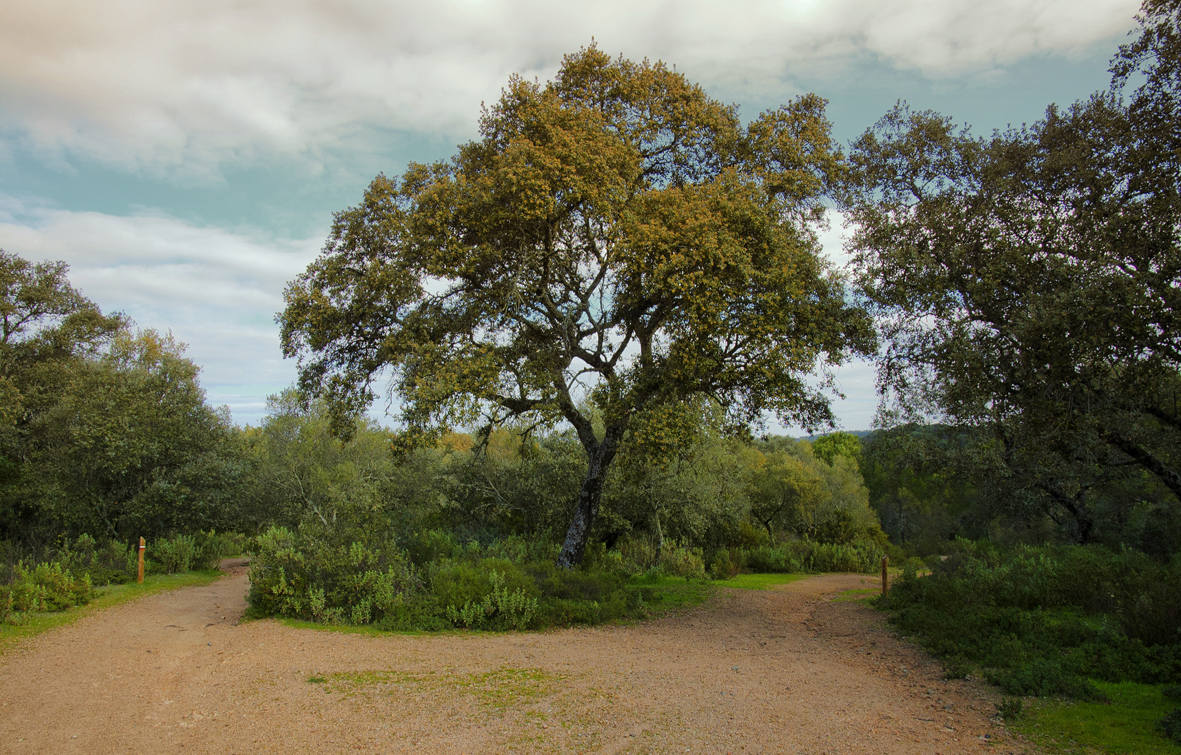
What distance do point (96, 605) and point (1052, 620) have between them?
629 inches

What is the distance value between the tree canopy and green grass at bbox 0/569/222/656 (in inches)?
541

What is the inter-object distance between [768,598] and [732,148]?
10193 millimetres

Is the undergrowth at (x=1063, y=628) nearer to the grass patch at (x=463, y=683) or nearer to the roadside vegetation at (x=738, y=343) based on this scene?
the roadside vegetation at (x=738, y=343)

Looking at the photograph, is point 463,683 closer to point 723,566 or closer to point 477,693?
point 477,693

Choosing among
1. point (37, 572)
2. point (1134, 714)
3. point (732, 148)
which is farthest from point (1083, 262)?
point (37, 572)

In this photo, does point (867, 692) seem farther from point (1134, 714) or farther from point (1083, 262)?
point (1083, 262)

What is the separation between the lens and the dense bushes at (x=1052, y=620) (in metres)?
6.72

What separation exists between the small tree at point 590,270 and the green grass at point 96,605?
17.4ft

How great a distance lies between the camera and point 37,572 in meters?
11.2

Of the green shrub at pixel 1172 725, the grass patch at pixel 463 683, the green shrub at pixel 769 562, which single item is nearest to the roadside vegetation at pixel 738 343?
the green shrub at pixel 1172 725

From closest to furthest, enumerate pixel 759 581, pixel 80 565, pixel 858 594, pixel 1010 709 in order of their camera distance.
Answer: pixel 1010 709, pixel 80 565, pixel 858 594, pixel 759 581

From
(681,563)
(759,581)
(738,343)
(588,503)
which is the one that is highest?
(738,343)

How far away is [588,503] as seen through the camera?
1357 centimetres

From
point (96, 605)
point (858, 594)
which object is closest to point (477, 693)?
point (96, 605)
